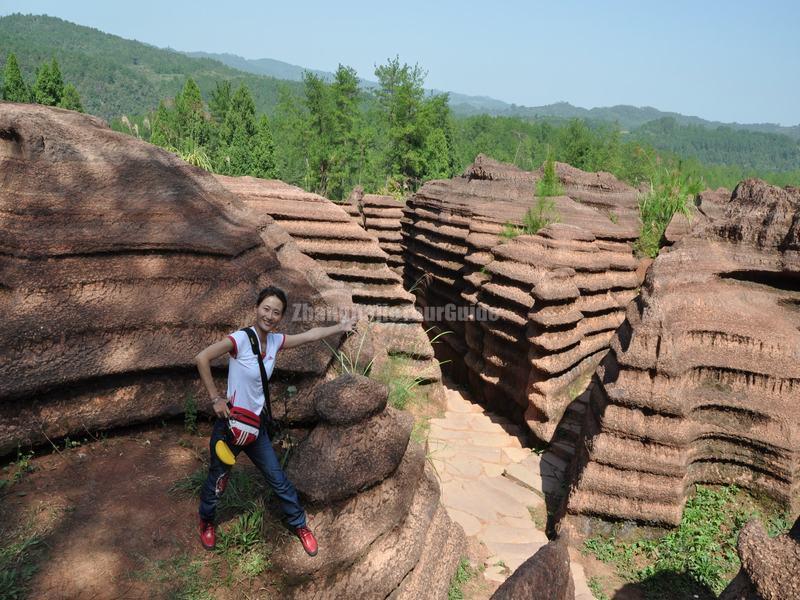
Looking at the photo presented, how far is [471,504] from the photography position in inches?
205

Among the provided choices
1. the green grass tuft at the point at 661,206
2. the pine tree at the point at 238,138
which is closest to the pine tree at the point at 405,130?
Result: the pine tree at the point at 238,138

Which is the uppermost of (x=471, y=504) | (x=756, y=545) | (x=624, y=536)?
(x=756, y=545)

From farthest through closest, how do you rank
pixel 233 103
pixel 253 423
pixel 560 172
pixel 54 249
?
pixel 233 103
pixel 560 172
pixel 54 249
pixel 253 423

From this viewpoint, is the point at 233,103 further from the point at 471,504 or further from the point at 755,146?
the point at 755,146

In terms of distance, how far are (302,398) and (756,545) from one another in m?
2.52

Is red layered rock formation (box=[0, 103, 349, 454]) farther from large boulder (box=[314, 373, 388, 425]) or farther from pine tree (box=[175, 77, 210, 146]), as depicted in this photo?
pine tree (box=[175, 77, 210, 146])

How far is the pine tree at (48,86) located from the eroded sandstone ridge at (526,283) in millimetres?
32971

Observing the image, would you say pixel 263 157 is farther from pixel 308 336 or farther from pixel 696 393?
pixel 308 336

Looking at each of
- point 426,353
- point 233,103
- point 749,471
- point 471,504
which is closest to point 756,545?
point 749,471

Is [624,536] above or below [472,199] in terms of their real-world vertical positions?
below

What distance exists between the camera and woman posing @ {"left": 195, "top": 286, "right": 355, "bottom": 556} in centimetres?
250

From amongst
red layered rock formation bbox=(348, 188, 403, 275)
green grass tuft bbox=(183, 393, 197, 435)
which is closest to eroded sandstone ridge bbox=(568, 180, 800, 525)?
green grass tuft bbox=(183, 393, 197, 435)

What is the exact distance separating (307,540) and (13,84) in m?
39.4

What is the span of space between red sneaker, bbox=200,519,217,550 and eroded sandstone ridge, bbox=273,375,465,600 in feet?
1.05
